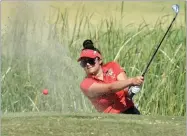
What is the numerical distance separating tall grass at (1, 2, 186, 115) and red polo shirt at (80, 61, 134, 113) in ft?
2.97

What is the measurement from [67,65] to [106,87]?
1732 mm

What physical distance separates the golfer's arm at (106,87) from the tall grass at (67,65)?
3.17 ft

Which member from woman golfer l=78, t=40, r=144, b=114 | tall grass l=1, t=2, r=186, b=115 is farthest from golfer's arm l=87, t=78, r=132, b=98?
tall grass l=1, t=2, r=186, b=115

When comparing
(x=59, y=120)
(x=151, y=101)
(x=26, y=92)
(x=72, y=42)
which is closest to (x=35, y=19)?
(x=72, y=42)

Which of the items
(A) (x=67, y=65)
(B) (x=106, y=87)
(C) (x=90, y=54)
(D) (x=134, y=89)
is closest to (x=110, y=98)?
(B) (x=106, y=87)

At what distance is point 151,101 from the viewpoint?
740 centimetres

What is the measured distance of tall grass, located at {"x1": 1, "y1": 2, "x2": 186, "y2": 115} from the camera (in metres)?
7.46

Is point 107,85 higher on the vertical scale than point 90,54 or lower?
lower

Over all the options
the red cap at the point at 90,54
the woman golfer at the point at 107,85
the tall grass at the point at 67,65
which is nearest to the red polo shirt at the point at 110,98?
the woman golfer at the point at 107,85

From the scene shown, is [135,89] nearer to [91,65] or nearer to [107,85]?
[107,85]

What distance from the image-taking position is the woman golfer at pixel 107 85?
626 centimetres

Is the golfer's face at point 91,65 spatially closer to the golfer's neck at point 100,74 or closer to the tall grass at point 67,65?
the golfer's neck at point 100,74

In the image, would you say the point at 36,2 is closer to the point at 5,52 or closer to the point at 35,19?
the point at 35,19

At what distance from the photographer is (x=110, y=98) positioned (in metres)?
6.43
